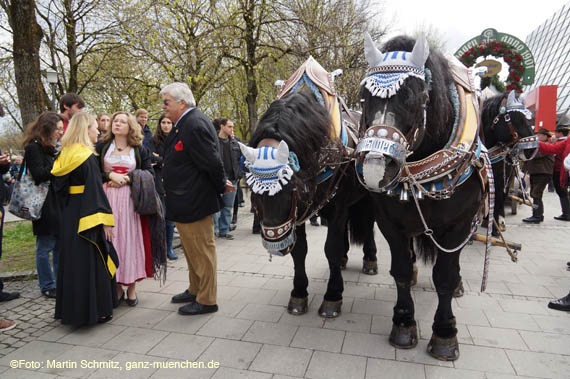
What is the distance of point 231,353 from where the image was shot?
2.68 m

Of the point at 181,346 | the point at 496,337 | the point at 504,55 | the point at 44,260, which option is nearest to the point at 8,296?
the point at 44,260

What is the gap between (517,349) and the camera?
8.68ft

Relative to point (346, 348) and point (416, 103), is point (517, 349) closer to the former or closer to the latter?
point (346, 348)

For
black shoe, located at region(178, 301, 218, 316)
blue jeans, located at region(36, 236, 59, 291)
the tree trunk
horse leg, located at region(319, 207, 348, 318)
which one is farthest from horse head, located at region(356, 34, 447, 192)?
the tree trunk

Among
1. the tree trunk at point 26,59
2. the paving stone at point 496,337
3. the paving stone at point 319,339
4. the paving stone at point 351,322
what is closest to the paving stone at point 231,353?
the paving stone at point 319,339

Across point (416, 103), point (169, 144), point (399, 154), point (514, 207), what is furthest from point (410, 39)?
point (514, 207)

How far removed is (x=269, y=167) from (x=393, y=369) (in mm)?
1640

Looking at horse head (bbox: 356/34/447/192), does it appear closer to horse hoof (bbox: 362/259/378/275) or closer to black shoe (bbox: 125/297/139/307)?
horse hoof (bbox: 362/259/378/275)

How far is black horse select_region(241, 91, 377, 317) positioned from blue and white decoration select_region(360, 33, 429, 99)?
671 mm

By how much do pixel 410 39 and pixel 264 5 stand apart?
956 centimetres

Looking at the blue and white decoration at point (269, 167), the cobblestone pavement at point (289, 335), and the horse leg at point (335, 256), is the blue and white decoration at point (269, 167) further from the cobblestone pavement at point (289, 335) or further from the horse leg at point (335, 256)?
the cobblestone pavement at point (289, 335)

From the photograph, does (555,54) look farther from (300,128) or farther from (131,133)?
(131,133)

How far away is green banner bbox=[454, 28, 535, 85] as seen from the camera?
9.20m

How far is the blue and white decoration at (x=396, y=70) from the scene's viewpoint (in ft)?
6.52
